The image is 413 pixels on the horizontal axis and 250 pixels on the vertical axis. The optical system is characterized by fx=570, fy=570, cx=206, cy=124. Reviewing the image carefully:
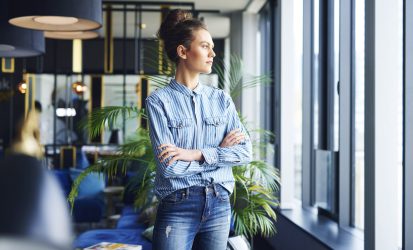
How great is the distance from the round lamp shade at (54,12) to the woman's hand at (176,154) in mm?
1457

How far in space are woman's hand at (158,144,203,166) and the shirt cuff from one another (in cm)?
2

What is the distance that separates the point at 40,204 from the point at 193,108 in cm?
142

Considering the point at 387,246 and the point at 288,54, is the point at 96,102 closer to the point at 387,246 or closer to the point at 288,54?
the point at 288,54

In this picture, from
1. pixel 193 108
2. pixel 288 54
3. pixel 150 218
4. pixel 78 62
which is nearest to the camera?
pixel 193 108

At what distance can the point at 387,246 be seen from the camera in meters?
2.93

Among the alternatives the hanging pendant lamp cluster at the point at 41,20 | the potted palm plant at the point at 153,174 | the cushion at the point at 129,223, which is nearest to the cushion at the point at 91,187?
the cushion at the point at 129,223

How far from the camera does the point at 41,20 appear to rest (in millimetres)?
3625

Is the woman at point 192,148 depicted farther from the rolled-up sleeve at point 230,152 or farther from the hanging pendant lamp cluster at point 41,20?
the hanging pendant lamp cluster at point 41,20

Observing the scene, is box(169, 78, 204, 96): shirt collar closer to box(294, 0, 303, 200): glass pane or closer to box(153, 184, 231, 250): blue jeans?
box(153, 184, 231, 250): blue jeans

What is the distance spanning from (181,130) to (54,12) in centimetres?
147

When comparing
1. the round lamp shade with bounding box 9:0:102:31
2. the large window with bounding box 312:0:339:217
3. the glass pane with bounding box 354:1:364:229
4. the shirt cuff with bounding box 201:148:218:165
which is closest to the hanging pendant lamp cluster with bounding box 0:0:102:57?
the round lamp shade with bounding box 9:0:102:31

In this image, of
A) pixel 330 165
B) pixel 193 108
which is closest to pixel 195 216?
pixel 193 108

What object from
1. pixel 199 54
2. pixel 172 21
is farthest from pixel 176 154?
pixel 172 21

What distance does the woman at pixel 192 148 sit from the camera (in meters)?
1.83
